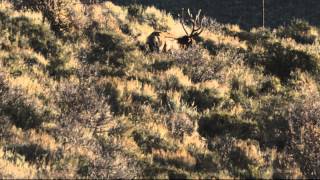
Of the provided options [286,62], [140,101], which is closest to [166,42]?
[286,62]

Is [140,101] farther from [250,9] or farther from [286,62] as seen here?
[250,9]

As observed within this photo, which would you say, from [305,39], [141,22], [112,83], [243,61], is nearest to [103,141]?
[112,83]

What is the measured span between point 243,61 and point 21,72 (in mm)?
6956

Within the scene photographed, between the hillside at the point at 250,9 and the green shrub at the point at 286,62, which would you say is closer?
the green shrub at the point at 286,62

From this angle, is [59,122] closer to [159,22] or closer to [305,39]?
[159,22]

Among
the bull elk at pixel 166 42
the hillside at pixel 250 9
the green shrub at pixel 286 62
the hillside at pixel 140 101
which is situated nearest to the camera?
the hillside at pixel 140 101

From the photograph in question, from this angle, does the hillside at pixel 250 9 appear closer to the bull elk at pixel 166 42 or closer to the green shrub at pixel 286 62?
the green shrub at pixel 286 62

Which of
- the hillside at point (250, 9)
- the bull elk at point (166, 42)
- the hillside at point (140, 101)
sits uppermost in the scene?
the hillside at point (250, 9)

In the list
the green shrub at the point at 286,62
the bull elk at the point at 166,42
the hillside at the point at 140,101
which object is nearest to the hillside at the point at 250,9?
the hillside at the point at 140,101

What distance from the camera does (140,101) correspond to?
36.5ft

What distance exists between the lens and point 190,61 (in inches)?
542

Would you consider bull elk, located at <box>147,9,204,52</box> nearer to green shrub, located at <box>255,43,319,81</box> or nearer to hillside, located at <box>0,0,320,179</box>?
hillside, located at <box>0,0,320,179</box>

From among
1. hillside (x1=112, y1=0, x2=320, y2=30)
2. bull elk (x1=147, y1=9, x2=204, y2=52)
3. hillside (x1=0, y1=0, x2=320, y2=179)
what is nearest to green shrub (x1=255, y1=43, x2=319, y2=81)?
hillside (x1=0, y1=0, x2=320, y2=179)

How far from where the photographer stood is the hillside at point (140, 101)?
27.8 feet
